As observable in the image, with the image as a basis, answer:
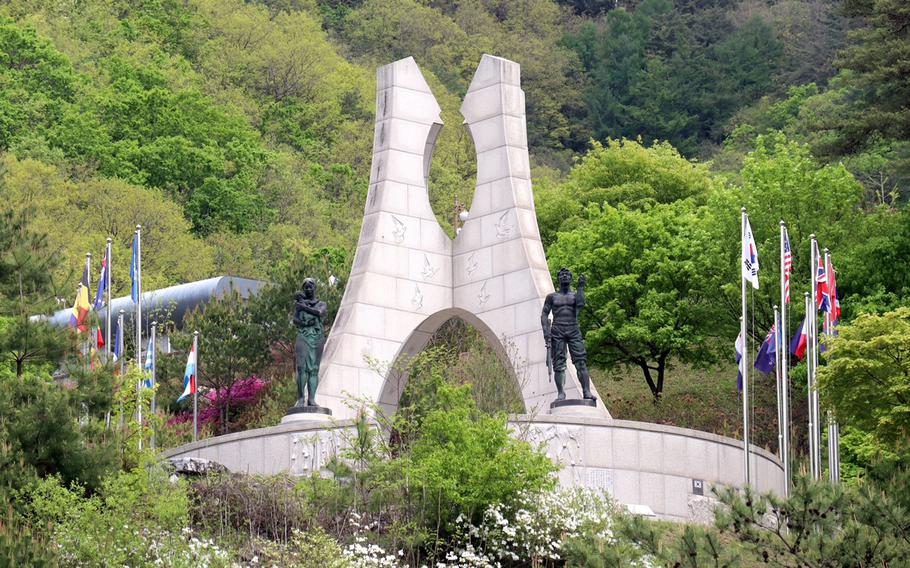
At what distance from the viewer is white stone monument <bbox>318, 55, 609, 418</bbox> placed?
3394 centimetres

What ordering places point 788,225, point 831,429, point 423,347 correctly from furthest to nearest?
point 788,225
point 423,347
point 831,429

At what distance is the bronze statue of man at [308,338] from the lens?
31797mm

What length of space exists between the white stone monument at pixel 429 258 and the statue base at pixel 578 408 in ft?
5.06

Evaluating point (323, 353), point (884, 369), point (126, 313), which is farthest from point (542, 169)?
point (884, 369)

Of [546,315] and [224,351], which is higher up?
[546,315]

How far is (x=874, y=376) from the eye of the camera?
2895cm

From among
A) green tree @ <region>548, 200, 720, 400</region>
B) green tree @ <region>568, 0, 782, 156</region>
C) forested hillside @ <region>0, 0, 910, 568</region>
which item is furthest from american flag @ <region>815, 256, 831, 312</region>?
green tree @ <region>568, 0, 782, 156</region>

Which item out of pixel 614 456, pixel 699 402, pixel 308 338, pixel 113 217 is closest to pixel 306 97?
pixel 113 217

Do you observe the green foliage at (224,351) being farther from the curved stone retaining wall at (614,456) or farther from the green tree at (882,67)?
the green tree at (882,67)

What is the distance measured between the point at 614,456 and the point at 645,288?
47.7ft

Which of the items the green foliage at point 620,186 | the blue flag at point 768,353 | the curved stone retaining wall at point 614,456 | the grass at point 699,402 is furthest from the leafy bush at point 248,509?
the green foliage at point 620,186

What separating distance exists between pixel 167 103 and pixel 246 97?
1000 centimetres

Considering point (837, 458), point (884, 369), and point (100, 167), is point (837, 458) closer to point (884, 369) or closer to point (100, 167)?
point (884, 369)

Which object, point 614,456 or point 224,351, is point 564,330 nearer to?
point 614,456
